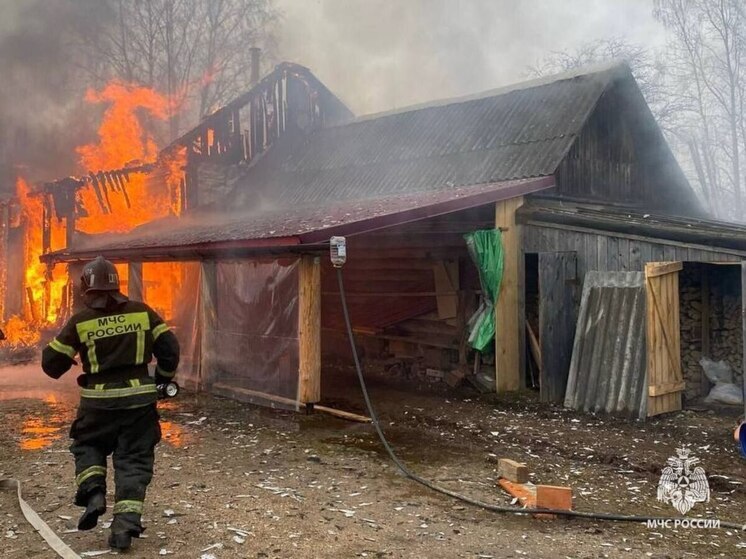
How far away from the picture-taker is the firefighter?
3979mm

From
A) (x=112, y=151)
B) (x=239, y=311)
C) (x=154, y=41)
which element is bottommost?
(x=239, y=311)

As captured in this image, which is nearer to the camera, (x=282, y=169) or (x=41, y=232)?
(x=282, y=169)

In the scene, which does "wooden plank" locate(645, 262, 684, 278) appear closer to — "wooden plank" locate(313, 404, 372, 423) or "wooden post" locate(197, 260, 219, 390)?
"wooden plank" locate(313, 404, 372, 423)

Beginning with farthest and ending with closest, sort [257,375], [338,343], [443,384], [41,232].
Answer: [41,232]
[338,343]
[443,384]
[257,375]

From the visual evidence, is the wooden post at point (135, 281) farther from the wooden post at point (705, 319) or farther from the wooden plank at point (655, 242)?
the wooden post at point (705, 319)

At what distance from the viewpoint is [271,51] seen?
89.1 ft

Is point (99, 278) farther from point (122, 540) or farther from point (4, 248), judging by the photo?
point (4, 248)

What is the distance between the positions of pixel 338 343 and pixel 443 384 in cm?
316

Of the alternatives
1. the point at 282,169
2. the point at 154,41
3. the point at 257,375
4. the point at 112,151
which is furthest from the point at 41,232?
the point at 257,375

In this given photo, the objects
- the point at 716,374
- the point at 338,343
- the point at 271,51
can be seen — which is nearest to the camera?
the point at 716,374

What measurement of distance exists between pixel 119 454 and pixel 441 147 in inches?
419

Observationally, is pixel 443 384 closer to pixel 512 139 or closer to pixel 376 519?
pixel 512 139

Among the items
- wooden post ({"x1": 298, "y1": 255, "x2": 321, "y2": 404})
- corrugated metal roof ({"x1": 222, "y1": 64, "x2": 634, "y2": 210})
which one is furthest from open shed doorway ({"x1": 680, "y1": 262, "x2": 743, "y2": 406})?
wooden post ({"x1": 298, "y1": 255, "x2": 321, "y2": 404})

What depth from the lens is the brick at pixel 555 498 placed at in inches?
188
